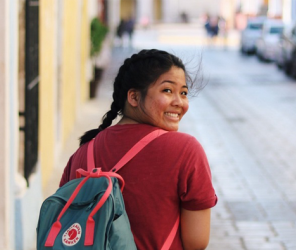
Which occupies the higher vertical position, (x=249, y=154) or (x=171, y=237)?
(x=171, y=237)

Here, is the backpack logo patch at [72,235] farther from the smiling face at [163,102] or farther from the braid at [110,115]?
the braid at [110,115]

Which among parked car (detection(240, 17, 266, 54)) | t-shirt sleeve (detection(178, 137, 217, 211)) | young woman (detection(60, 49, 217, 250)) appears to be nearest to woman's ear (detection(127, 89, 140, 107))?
young woman (detection(60, 49, 217, 250))

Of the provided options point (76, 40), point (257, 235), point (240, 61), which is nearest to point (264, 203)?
point (257, 235)

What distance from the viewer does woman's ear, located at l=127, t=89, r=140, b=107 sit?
2.57 m

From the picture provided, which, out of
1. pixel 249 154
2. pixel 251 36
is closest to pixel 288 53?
pixel 251 36

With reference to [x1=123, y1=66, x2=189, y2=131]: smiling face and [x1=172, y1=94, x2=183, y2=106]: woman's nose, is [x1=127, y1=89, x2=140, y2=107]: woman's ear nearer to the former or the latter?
[x1=123, y1=66, x2=189, y2=131]: smiling face

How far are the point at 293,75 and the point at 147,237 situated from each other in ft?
65.6

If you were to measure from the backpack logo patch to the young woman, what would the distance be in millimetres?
264

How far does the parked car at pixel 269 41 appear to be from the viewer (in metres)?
27.8

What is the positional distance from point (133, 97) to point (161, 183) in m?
0.34

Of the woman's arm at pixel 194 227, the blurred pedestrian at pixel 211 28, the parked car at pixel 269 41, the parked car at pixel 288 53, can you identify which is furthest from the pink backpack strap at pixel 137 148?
the blurred pedestrian at pixel 211 28

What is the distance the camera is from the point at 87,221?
2.23 metres

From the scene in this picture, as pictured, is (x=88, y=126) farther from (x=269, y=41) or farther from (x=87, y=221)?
(x=269, y=41)

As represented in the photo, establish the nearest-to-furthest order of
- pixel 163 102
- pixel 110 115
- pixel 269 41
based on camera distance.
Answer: pixel 163 102 < pixel 110 115 < pixel 269 41
